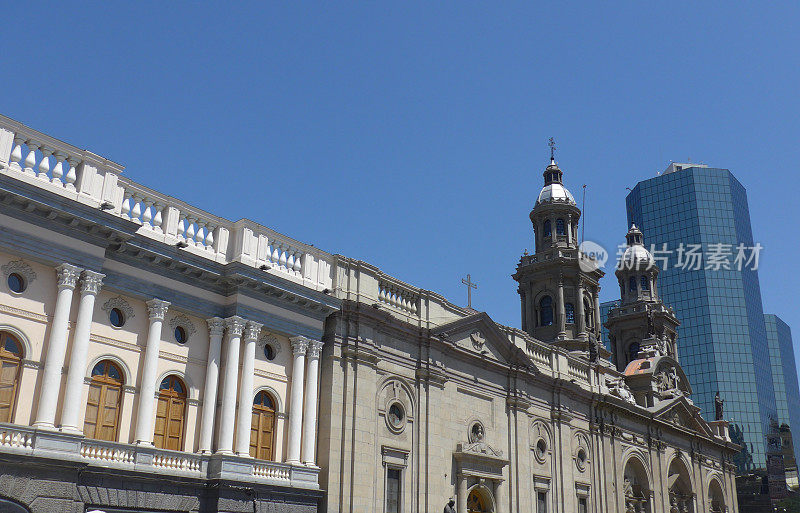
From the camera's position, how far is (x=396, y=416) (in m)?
29.0

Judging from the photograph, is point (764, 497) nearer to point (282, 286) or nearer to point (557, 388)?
point (557, 388)

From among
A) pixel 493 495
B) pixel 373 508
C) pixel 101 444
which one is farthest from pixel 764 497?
pixel 101 444

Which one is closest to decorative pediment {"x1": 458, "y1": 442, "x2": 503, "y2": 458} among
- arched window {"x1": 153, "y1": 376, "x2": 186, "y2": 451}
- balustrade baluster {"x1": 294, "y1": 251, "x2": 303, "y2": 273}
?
balustrade baluster {"x1": 294, "y1": 251, "x2": 303, "y2": 273}

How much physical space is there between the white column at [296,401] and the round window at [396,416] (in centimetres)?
425

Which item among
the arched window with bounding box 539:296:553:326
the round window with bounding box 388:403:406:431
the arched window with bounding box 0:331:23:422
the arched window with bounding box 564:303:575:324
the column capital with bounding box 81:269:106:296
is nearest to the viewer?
the arched window with bounding box 0:331:23:422

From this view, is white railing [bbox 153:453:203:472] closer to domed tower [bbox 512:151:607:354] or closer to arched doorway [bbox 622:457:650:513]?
arched doorway [bbox 622:457:650:513]

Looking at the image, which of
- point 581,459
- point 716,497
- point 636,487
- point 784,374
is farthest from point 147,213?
point 784,374

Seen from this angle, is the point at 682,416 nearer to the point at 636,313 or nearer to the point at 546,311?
the point at 546,311

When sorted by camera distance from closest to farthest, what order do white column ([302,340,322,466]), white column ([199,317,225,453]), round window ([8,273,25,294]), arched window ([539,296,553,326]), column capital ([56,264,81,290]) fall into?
round window ([8,273,25,294]) → column capital ([56,264,81,290]) → white column ([199,317,225,453]) → white column ([302,340,322,466]) → arched window ([539,296,553,326])

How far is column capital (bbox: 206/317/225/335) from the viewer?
23.9m

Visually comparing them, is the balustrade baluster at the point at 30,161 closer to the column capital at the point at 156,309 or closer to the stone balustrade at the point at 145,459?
the column capital at the point at 156,309

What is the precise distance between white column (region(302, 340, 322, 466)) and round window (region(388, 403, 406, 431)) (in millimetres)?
3338

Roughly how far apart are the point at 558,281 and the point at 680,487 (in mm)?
16485

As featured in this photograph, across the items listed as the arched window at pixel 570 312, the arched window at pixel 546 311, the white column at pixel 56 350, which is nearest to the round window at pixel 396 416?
the white column at pixel 56 350
